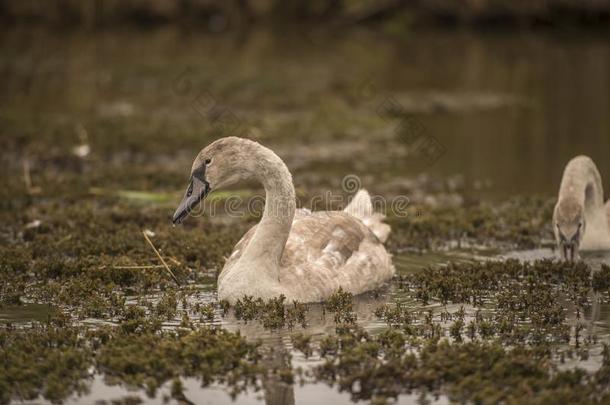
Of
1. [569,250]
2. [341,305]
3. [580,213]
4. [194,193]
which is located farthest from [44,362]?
[580,213]

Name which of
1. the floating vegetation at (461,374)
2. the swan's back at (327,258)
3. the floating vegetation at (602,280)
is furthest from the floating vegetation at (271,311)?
the floating vegetation at (602,280)

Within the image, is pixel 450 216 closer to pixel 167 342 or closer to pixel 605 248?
pixel 605 248

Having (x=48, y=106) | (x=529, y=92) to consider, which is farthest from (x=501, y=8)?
(x=48, y=106)

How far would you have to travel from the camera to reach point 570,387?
8.02 metres

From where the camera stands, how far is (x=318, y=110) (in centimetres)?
2520

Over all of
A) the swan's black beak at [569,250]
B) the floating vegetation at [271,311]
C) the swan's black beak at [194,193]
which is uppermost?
the swan's black beak at [194,193]

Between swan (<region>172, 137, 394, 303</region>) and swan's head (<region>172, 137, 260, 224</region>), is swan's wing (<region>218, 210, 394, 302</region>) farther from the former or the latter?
swan's head (<region>172, 137, 260, 224</region>)

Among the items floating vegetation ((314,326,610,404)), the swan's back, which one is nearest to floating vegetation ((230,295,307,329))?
the swan's back

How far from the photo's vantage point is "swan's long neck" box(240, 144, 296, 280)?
33.8ft

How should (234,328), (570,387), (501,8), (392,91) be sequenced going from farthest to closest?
(501,8) < (392,91) < (234,328) < (570,387)

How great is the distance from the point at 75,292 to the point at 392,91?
1942cm

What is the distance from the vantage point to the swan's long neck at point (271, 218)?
405 inches

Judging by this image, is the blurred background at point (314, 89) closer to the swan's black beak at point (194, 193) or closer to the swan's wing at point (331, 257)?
the swan's wing at point (331, 257)

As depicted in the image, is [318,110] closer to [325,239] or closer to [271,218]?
[325,239]
